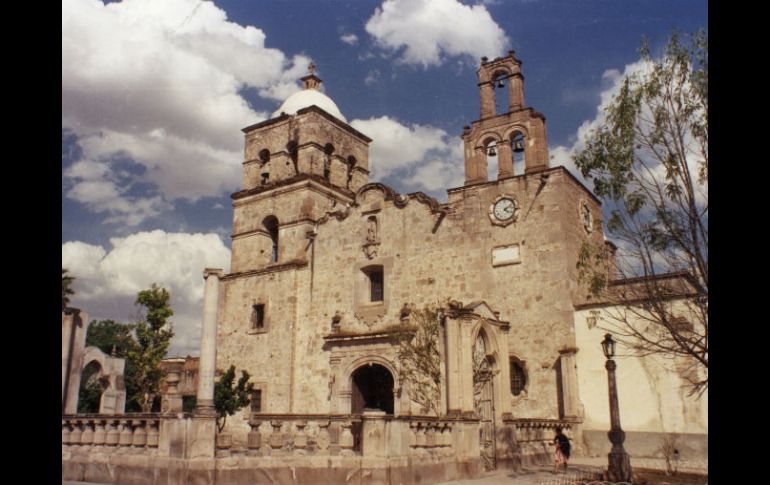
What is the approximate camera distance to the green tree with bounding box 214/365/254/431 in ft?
78.6

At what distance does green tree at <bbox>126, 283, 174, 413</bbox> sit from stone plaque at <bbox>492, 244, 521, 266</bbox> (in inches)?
557

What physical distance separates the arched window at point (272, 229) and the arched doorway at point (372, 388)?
7753 millimetres

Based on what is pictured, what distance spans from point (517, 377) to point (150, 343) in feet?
51.5

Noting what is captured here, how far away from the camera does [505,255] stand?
73.0 feet

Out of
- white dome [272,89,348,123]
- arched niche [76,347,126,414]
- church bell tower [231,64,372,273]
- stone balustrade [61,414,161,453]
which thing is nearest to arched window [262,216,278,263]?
church bell tower [231,64,372,273]

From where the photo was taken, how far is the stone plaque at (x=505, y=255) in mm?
22031

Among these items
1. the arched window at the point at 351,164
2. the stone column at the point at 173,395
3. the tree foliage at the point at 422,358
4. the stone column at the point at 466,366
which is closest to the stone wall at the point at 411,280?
the tree foliage at the point at 422,358

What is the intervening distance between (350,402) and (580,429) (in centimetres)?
804

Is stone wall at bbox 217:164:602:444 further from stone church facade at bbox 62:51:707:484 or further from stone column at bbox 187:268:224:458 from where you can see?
stone column at bbox 187:268:224:458

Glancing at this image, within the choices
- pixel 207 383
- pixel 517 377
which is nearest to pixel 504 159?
pixel 517 377

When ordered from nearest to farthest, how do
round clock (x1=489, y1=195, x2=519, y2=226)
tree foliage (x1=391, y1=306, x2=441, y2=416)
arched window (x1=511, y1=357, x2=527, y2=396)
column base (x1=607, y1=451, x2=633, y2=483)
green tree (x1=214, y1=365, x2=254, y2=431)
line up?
Result: column base (x1=607, y1=451, x2=633, y2=483) → tree foliage (x1=391, y1=306, x2=441, y2=416) → arched window (x1=511, y1=357, x2=527, y2=396) → round clock (x1=489, y1=195, x2=519, y2=226) → green tree (x1=214, y1=365, x2=254, y2=431)

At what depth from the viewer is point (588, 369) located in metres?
19.9
